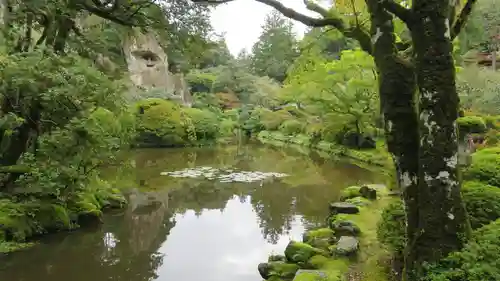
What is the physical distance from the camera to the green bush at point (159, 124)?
26188mm

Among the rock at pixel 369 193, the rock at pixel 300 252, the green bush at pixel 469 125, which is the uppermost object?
the green bush at pixel 469 125

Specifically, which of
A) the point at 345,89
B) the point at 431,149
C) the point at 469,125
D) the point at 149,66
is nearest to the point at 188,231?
the point at 469,125

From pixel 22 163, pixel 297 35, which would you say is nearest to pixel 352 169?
pixel 22 163

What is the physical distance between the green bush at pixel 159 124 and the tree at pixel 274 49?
18.8 meters

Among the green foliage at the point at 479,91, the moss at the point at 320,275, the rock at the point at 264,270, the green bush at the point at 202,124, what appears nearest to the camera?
the moss at the point at 320,275

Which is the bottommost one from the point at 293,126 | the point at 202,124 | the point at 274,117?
the point at 202,124

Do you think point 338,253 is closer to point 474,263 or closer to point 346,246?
point 346,246

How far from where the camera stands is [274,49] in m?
48.4

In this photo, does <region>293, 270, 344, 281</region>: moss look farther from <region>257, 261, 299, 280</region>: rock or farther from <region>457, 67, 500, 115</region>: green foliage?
<region>457, 67, 500, 115</region>: green foliage

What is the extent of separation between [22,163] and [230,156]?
15.5 metres

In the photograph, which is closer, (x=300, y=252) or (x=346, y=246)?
(x=300, y=252)

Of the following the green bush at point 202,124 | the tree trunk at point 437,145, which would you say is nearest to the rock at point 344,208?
the tree trunk at point 437,145

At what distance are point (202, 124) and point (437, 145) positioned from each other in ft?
83.3

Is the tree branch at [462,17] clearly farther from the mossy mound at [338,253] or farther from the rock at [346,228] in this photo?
the rock at [346,228]
